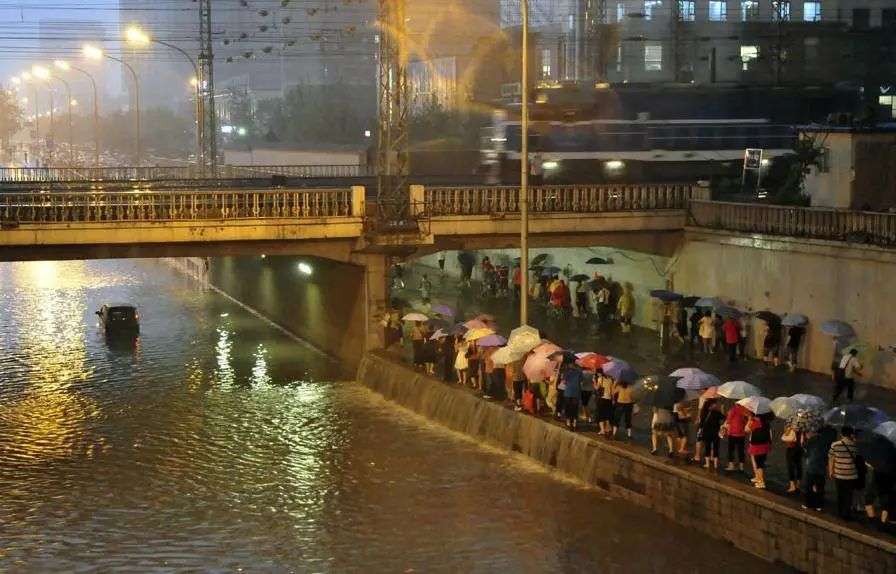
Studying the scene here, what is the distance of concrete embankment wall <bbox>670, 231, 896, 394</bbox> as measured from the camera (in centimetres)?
2766

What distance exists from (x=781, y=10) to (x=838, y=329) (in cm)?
4916

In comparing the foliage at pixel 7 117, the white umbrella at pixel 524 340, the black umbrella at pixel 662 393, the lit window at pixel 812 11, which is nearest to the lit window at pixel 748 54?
the lit window at pixel 812 11

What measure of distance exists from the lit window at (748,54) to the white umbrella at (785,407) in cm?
5866

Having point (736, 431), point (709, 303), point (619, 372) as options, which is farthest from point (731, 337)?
point (736, 431)

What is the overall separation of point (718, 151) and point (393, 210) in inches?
769

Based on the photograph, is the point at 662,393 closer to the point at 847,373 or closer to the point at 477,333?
the point at 847,373

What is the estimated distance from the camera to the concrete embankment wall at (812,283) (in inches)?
1089

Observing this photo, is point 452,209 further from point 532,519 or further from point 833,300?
point 532,519

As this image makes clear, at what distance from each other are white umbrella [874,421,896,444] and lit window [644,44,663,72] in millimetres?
64100

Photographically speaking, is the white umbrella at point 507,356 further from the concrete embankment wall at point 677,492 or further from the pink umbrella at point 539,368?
the concrete embankment wall at point 677,492

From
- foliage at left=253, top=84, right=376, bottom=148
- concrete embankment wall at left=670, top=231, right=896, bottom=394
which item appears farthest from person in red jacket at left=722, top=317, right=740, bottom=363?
foliage at left=253, top=84, right=376, bottom=148

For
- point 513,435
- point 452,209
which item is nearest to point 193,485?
point 513,435

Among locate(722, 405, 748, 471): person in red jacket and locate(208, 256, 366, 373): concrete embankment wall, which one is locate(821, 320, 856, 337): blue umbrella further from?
locate(208, 256, 366, 373): concrete embankment wall

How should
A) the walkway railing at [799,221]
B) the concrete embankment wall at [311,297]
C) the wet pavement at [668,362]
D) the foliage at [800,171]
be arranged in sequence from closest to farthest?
the wet pavement at [668,362]
the walkway railing at [799,221]
the foliage at [800,171]
the concrete embankment wall at [311,297]
